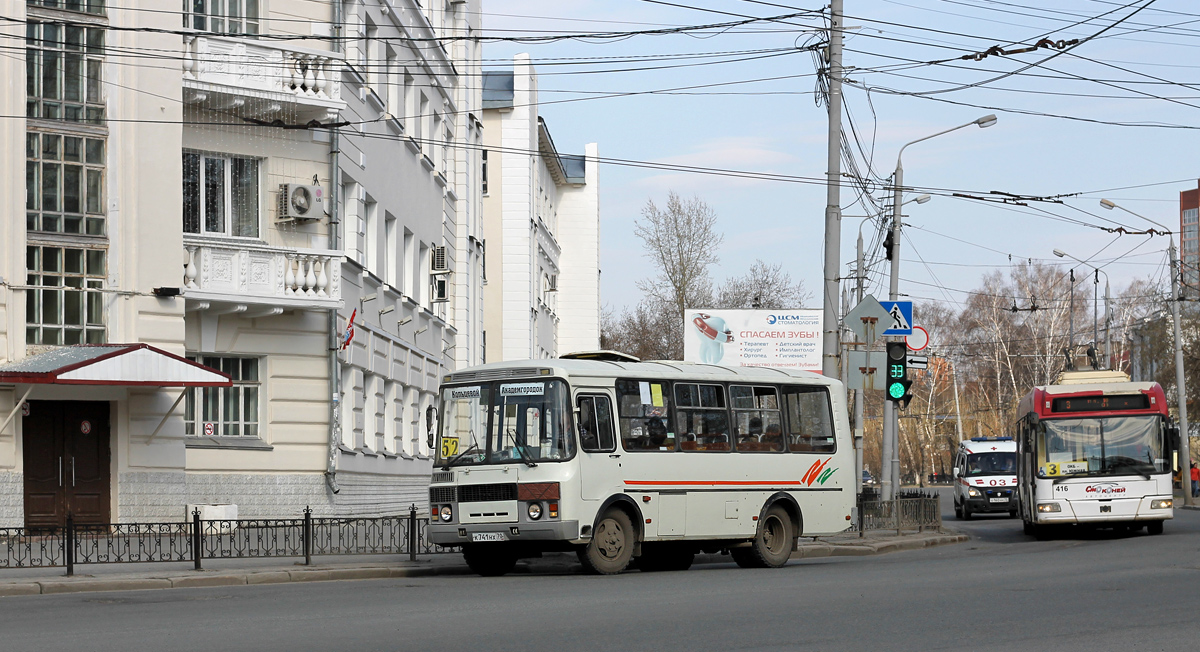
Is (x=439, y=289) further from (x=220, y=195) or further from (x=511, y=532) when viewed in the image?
(x=511, y=532)

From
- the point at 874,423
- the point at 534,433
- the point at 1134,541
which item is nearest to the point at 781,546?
the point at 534,433

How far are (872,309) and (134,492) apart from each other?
12.4 meters

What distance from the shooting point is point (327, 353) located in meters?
26.8

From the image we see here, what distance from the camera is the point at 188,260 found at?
24.1m

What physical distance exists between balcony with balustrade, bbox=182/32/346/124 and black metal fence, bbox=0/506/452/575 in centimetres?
772

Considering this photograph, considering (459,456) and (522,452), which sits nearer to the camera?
(522,452)

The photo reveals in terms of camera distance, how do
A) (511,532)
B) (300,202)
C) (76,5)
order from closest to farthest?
(511,532) → (76,5) → (300,202)

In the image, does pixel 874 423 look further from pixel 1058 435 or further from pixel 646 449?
pixel 646 449

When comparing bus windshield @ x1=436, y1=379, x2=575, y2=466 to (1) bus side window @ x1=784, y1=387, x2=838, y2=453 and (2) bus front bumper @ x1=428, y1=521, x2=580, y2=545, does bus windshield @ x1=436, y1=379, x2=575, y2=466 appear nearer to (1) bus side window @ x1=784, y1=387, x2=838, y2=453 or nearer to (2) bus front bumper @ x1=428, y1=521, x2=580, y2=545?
(2) bus front bumper @ x1=428, y1=521, x2=580, y2=545

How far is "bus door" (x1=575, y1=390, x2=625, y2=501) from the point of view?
1703 centimetres

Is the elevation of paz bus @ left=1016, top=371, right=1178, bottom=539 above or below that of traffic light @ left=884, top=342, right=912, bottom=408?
below

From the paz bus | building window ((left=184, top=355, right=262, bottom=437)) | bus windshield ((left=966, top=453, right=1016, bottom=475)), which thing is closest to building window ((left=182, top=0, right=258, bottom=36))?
building window ((left=184, top=355, right=262, bottom=437))

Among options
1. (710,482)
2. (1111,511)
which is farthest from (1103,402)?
(710,482)

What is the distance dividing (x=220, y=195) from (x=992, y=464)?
23.4 metres
